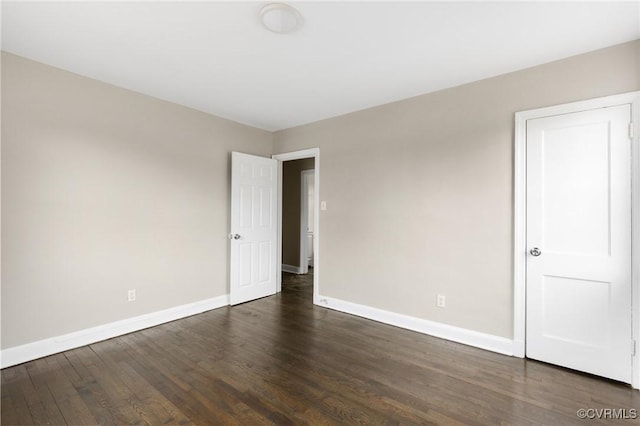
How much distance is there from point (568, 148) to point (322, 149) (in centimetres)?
260

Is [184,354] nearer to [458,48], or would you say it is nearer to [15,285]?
[15,285]

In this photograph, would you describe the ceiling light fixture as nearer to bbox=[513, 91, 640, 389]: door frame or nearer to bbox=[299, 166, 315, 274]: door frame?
bbox=[513, 91, 640, 389]: door frame

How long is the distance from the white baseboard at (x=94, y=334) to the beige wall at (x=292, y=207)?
95.6 inches

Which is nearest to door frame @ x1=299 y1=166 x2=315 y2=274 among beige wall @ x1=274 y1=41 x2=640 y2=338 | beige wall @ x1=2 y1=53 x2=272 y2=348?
beige wall @ x1=274 y1=41 x2=640 y2=338

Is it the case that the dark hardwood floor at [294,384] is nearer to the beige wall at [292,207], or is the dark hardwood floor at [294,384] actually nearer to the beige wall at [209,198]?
the beige wall at [209,198]

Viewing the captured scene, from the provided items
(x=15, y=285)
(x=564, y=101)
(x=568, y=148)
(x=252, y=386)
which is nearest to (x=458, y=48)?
(x=564, y=101)

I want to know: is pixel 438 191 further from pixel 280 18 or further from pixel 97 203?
pixel 97 203

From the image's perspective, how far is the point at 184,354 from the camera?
2584mm

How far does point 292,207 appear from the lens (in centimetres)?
611

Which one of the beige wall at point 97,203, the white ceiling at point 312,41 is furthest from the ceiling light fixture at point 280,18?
the beige wall at point 97,203

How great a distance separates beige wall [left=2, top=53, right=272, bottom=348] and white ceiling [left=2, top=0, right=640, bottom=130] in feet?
1.04

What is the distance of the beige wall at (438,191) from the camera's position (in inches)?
100

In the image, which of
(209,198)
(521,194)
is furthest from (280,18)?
(209,198)

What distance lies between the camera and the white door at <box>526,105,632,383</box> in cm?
217
